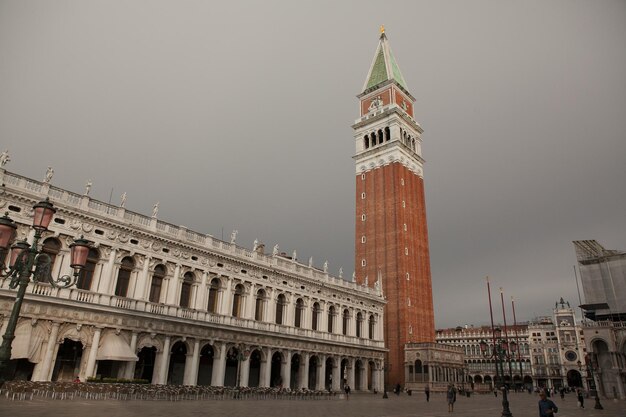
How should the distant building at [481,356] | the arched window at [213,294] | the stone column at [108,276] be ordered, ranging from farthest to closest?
the distant building at [481,356] < the arched window at [213,294] < the stone column at [108,276]

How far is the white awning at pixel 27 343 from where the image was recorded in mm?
22672

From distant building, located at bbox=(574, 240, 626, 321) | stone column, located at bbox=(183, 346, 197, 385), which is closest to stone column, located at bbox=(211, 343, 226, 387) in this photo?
stone column, located at bbox=(183, 346, 197, 385)

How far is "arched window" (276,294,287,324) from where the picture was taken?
127 ft

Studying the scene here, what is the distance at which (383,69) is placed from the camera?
69812mm

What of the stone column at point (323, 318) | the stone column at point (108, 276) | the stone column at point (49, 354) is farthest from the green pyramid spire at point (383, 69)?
the stone column at point (49, 354)

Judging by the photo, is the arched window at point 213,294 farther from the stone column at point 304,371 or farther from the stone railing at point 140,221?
the stone column at point 304,371

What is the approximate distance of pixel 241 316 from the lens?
115 ft

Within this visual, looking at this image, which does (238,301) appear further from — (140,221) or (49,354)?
(49,354)

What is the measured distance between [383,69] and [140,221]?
169 ft

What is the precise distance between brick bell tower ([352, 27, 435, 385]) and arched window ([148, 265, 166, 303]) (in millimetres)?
29425

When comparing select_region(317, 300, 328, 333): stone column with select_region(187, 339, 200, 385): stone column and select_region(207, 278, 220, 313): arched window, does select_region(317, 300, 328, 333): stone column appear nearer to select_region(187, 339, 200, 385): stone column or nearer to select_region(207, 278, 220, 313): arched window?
select_region(207, 278, 220, 313): arched window

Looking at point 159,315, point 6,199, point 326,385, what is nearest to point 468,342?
point 326,385

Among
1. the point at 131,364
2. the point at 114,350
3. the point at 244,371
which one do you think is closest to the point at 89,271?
the point at 114,350

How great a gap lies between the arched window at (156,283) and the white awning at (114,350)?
12.2ft
